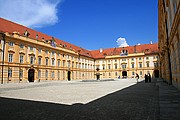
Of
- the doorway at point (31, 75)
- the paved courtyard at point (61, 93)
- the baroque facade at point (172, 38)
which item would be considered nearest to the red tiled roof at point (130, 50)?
the doorway at point (31, 75)

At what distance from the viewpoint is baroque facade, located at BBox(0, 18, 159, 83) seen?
3294 cm

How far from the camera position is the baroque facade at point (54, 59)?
3294cm

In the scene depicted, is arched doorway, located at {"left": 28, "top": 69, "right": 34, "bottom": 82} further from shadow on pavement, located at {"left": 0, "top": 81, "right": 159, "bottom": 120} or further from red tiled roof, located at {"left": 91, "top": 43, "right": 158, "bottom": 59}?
red tiled roof, located at {"left": 91, "top": 43, "right": 158, "bottom": 59}

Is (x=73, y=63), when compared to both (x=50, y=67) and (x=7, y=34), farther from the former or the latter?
(x=7, y=34)

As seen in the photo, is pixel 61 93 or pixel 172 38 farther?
pixel 61 93

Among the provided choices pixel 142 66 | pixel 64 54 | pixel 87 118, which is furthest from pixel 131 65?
pixel 87 118

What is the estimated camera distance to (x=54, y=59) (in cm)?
4566

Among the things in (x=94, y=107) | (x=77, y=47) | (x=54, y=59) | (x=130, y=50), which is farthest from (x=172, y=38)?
(x=130, y=50)

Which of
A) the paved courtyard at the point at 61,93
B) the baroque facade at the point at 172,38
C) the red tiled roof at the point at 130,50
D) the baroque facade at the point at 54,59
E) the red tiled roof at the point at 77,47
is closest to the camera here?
the paved courtyard at the point at 61,93

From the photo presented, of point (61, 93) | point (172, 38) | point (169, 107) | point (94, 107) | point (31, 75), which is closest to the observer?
point (169, 107)

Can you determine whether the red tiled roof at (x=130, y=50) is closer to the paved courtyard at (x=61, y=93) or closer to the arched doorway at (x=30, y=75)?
the arched doorway at (x=30, y=75)

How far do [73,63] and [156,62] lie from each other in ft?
100.0

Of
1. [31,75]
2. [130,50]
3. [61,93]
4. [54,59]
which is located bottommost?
[61,93]

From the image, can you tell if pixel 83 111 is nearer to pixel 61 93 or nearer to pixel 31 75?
pixel 61 93
